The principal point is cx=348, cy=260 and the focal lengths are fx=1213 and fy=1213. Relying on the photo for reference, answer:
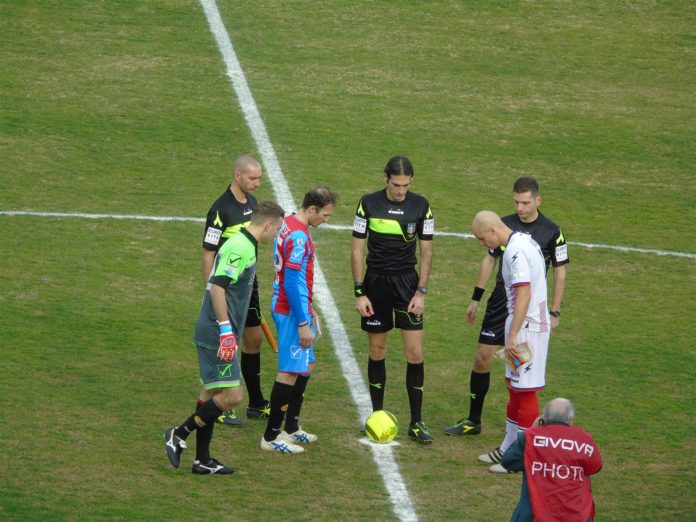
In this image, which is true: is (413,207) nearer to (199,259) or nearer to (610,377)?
(610,377)

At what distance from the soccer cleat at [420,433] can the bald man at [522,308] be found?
0.94m

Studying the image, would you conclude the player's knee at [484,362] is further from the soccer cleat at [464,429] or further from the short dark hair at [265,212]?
the short dark hair at [265,212]

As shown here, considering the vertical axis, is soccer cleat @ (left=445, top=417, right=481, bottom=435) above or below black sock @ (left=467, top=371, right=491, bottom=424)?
below

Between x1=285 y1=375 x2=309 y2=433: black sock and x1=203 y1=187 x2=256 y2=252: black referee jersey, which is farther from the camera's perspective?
x1=203 y1=187 x2=256 y2=252: black referee jersey

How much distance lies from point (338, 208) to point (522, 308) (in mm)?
7764

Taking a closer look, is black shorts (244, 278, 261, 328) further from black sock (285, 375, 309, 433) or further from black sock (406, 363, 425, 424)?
black sock (406, 363, 425, 424)

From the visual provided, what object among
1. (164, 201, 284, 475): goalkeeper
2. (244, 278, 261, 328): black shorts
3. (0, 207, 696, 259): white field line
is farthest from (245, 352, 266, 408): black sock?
(0, 207, 696, 259): white field line

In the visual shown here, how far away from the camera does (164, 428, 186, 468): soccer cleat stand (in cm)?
938

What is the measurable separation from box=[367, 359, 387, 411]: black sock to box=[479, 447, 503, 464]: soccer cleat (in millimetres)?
1041

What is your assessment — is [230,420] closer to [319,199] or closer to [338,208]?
[319,199]

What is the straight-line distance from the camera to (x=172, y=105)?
20.2 m

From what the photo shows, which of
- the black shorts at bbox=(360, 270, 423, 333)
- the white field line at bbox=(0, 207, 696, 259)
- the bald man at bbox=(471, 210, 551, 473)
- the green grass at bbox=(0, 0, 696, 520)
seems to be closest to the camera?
the bald man at bbox=(471, 210, 551, 473)

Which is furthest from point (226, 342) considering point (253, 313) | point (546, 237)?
point (546, 237)

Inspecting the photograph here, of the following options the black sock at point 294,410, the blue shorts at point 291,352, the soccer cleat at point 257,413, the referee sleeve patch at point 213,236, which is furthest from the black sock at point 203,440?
the referee sleeve patch at point 213,236
